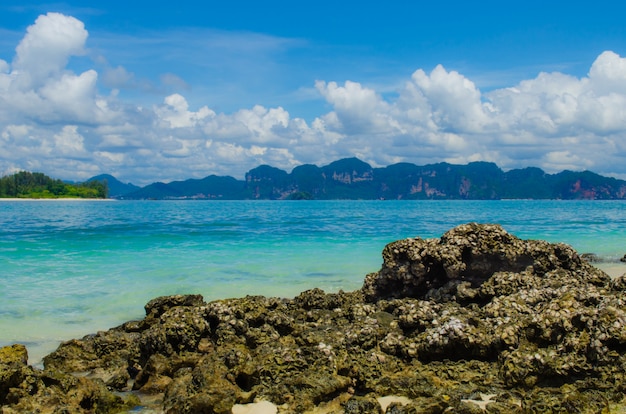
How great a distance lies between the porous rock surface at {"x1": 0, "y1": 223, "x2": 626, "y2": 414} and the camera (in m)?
6.92

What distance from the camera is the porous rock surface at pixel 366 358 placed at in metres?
6.92

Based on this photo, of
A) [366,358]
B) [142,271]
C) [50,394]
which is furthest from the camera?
[142,271]

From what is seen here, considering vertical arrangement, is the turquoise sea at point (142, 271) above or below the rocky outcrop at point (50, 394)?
below

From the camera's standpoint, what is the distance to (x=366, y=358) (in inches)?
330

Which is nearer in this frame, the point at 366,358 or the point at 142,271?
the point at 366,358

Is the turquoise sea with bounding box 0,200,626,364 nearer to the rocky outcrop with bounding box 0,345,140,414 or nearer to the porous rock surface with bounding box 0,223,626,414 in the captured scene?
the porous rock surface with bounding box 0,223,626,414

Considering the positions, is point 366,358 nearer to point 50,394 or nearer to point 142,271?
point 50,394

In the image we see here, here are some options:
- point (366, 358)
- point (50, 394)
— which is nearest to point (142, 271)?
point (50, 394)

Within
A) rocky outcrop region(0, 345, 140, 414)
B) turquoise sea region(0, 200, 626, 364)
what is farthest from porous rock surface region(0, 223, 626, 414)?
turquoise sea region(0, 200, 626, 364)

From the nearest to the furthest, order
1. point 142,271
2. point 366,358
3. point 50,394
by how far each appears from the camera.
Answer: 1. point 50,394
2. point 366,358
3. point 142,271

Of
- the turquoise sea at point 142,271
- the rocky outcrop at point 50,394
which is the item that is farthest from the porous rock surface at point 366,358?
the turquoise sea at point 142,271

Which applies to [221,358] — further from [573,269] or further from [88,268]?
[88,268]

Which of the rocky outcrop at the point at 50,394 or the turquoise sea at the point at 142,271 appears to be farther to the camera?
the turquoise sea at the point at 142,271

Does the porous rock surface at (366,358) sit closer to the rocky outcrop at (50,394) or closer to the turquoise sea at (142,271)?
the rocky outcrop at (50,394)
